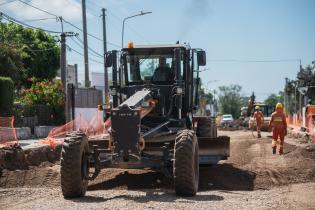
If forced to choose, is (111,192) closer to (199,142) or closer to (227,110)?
(199,142)

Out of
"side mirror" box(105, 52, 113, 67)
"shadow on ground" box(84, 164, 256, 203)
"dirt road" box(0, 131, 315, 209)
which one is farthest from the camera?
"side mirror" box(105, 52, 113, 67)

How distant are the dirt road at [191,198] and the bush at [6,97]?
16.7 metres

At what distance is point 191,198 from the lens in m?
10.2

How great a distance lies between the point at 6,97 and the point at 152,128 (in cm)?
2027

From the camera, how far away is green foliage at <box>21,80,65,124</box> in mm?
35125

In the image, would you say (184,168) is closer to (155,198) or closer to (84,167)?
(155,198)

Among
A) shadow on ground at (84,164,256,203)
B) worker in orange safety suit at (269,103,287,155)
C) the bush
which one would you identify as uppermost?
the bush

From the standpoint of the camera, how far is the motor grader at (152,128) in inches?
411

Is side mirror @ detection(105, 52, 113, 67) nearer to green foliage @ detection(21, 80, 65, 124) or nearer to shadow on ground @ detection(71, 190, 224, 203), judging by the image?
shadow on ground @ detection(71, 190, 224, 203)

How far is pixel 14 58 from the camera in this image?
3944 centimetres

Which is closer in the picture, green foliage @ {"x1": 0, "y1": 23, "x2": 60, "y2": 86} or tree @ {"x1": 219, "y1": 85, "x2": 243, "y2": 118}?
green foliage @ {"x1": 0, "y1": 23, "x2": 60, "y2": 86}

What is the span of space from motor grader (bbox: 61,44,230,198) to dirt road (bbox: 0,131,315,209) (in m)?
0.51

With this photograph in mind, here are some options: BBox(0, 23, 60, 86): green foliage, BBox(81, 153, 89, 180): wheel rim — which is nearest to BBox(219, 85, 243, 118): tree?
BBox(0, 23, 60, 86): green foliage

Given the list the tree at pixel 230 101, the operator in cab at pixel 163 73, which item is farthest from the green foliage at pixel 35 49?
the tree at pixel 230 101
